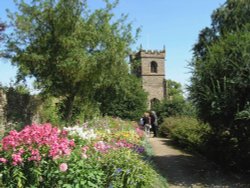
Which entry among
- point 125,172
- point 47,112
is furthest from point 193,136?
point 125,172

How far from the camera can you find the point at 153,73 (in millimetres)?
62875

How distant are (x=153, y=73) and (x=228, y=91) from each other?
52487mm

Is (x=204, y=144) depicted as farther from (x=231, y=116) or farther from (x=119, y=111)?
(x=119, y=111)

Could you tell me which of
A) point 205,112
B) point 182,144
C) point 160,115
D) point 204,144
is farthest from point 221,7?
point 205,112

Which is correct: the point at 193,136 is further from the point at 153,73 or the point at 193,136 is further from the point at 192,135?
the point at 153,73

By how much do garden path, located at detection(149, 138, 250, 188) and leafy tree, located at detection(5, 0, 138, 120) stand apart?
452 centimetres

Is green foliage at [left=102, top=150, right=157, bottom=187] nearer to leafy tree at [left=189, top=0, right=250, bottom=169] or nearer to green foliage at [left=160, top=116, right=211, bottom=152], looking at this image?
leafy tree at [left=189, top=0, right=250, bottom=169]

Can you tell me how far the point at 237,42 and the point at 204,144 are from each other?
4.27 m

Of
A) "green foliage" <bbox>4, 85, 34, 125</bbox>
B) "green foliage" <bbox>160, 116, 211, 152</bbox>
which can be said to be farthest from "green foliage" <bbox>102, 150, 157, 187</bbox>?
"green foliage" <bbox>4, 85, 34, 125</bbox>

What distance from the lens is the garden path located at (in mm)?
10070

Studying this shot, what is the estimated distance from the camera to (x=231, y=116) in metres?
10.6

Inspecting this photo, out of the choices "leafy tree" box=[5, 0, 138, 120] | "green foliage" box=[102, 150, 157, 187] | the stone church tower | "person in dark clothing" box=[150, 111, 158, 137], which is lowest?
"green foliage" box=[102, 150, 157, 187]

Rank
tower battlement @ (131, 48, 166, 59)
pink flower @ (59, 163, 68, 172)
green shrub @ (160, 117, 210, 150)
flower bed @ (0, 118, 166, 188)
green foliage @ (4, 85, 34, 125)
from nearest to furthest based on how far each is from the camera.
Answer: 1. pink flower @ (59, 163, 68, 172)
2. flower bed @ (0, 118, 166, 188)
3. green shrub @ (160, 117, 210, 150)
4. green foliage @ (4, 85, 34, 125)
5. tower battlement @ (131, 48, 166, 59)

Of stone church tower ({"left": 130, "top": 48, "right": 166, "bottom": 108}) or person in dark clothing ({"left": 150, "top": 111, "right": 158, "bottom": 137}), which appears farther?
stone church tower ({"left": 130, "top": 48, "right": 166, "bottom": 108})
